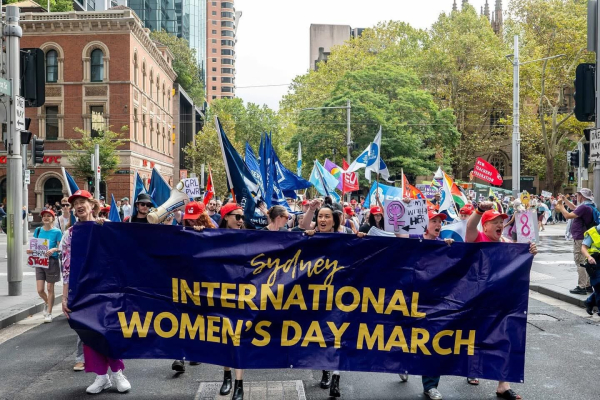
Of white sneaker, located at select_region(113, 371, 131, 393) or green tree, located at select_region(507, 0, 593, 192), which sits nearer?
white sneaker, located at select_region(113, 371, 131, 393)

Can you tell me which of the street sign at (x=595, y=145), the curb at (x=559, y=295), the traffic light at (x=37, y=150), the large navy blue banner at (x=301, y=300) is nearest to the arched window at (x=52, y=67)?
the traffic light at (x=37, y=150)

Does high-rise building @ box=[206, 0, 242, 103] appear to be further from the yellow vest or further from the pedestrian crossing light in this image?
the yellow vest

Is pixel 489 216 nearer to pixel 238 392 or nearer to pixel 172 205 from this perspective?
pixel 238 392

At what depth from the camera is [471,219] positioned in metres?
6.17

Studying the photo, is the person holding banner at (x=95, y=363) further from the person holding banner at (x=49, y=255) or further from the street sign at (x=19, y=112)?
the street sign at (x=19, y=112)

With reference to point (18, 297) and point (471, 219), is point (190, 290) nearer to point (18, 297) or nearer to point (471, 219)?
point (471, 219)

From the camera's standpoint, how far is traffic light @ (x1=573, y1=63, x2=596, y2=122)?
12.0 meters

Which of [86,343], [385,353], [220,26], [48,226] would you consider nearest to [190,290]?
[86,343]

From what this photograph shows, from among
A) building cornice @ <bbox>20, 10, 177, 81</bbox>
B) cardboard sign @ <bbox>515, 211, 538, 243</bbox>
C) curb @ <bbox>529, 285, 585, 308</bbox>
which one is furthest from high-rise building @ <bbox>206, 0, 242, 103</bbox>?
cardboard sign @ <bbox>515, 211, 538, 243</bbox>

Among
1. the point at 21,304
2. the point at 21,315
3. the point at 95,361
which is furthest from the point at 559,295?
the point at 21,304

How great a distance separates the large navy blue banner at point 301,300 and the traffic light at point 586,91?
23.9ft

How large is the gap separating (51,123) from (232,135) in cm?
2279

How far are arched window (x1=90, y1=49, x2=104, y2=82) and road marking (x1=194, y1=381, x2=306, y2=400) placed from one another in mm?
39993

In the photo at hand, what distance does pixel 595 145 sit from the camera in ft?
39.0
